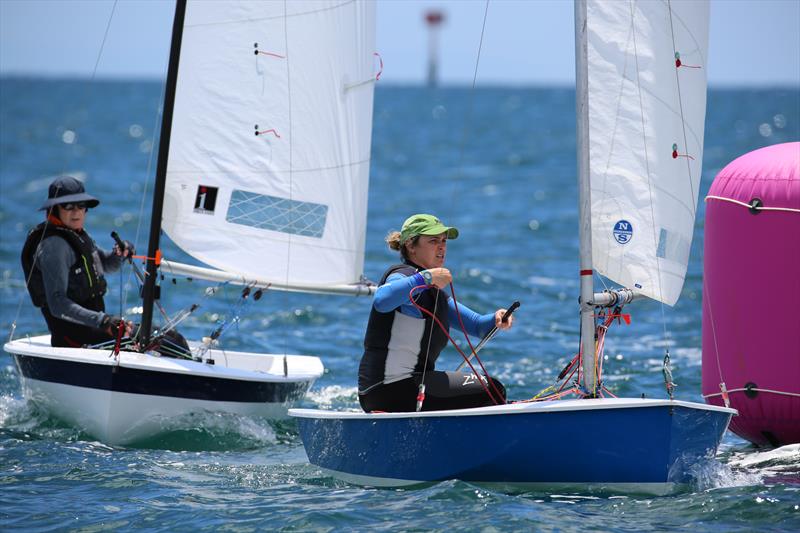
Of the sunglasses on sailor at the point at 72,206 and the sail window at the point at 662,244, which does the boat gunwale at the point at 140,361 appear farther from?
the sail window at the point at 662,244

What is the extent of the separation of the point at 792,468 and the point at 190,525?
2720 millimetres

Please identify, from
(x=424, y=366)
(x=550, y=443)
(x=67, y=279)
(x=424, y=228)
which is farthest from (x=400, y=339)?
(x=67, y=279)

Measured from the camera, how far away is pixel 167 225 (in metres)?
6.87

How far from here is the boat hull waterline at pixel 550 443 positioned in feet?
15.1

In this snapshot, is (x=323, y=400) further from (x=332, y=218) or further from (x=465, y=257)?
(x=465, y=257)

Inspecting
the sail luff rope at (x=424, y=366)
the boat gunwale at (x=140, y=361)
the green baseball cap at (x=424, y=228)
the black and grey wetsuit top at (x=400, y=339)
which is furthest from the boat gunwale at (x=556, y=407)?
the boat gunwale at (x=140, y=361)

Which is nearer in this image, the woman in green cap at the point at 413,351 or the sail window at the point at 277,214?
the woman in green cap at the point at 413,351

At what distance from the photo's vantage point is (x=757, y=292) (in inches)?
217

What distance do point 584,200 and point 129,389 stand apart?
267 centimetres

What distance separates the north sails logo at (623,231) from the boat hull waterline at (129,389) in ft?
7.87

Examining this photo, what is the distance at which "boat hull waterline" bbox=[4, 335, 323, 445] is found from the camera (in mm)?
6113

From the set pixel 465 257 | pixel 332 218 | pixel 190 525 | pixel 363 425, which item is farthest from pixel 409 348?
pixel 465 257

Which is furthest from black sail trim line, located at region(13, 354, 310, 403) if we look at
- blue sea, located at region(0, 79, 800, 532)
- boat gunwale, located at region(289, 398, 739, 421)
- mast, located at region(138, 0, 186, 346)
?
boat gunwale, located at region(289, 398, 739, 421)

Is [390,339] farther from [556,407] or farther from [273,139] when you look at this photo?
[273,139]
